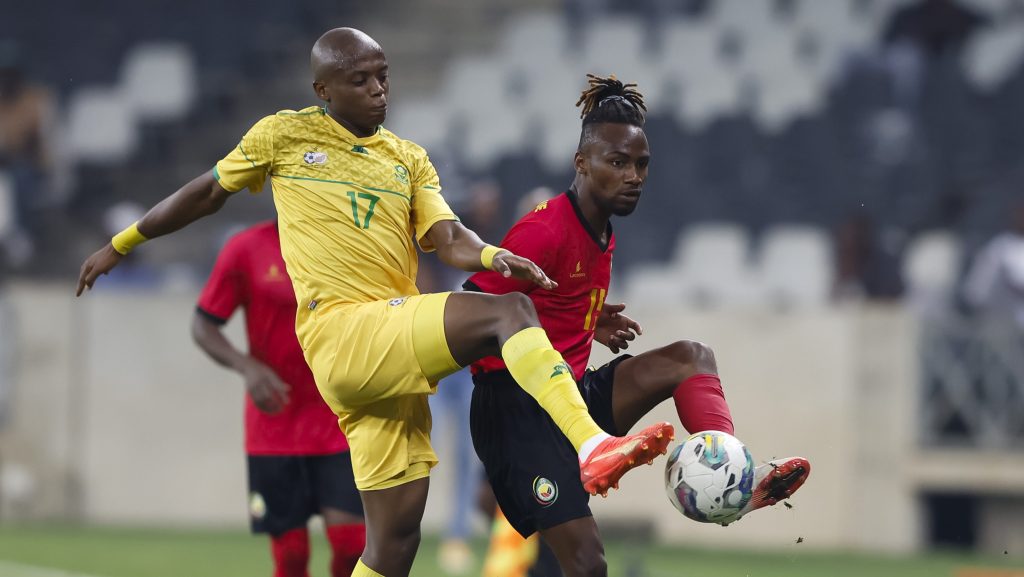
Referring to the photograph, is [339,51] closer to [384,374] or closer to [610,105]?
[610,105]

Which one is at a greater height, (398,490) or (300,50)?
(300,50)

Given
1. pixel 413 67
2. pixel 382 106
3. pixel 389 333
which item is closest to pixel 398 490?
pixel 389 333

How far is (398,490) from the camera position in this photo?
5.32 meters

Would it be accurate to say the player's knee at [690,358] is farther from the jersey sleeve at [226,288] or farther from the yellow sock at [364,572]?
the jersey sleeve at [226,288]

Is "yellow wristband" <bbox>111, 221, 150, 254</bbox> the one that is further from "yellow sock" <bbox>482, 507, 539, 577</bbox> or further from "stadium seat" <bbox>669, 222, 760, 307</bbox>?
"stadium seat" <bbox>669, 222, 760, 307</bbox>

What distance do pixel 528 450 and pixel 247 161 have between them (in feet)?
4.42

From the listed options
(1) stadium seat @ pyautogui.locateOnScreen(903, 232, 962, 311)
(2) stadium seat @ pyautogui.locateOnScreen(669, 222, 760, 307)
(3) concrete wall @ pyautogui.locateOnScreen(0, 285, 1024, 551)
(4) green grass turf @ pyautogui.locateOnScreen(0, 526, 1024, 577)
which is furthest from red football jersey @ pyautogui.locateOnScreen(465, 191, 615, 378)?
(2) stadium seat @ pyautogui.locateOnScreen(669, 222, 760, 307)

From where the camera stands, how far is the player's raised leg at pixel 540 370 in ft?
14.9

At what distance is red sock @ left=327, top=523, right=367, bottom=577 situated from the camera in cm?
622

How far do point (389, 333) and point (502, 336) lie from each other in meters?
0.40

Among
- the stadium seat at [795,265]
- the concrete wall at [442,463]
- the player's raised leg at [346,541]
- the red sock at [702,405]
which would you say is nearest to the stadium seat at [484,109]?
the stadium seat at [795,265]

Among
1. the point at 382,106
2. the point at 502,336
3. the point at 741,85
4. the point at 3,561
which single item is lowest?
the point at 3,561

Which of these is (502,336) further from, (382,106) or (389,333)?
(382,106)

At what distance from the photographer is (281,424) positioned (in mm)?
6496
